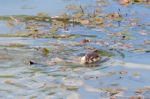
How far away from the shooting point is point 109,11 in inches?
395

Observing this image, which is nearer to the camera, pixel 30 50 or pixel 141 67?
pixel 141 67

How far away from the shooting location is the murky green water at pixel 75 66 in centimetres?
656

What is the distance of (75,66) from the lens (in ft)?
24.3

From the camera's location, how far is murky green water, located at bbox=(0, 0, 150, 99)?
6562mm

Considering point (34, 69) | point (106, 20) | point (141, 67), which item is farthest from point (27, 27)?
point (141, 67)

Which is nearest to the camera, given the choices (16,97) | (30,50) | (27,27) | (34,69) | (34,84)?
(16,97)

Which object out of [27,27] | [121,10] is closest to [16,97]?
[27,27]

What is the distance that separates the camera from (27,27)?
9.15 metres

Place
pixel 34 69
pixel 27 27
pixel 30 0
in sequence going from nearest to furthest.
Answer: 1. pixel 34 69
2. pixel 27 27
3. pixel 30 0

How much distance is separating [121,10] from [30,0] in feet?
6.58

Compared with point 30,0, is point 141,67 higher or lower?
lower

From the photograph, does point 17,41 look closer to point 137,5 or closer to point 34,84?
point 34,84

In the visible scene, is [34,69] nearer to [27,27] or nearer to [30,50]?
[30,50]

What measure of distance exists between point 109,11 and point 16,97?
413cm
